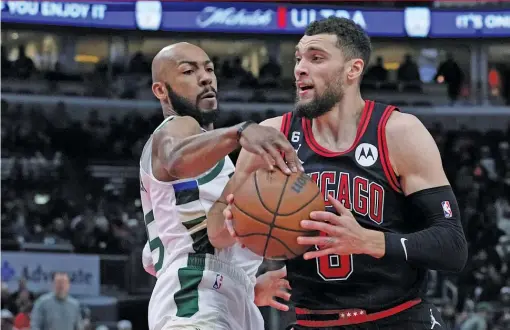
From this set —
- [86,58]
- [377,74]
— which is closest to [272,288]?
[377,74]

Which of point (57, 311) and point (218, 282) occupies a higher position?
point (218, 282)

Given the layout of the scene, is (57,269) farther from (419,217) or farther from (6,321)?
(419,217)

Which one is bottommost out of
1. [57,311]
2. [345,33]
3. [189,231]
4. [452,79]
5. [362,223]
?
[57,311]

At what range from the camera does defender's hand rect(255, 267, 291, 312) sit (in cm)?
452

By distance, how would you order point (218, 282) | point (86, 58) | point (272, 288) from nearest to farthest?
point (218, 282), point (272, 288), point (86, 58)

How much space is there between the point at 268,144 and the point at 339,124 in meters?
0.69

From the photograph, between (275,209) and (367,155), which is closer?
(275,209)

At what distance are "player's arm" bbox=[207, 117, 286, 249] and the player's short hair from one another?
1.44 feet

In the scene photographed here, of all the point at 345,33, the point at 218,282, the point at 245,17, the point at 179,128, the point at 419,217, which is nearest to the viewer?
the point at 419,217

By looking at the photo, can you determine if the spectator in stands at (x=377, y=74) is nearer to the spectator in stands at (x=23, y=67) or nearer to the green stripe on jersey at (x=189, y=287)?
the spectator in stands at (x=23, y=67)

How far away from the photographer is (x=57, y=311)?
388 inches

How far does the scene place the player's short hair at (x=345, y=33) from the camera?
4.03 metres

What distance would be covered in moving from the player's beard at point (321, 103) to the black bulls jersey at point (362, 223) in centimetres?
15

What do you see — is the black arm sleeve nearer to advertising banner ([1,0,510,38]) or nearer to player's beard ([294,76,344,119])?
player's beard ([294,76,344,119])
